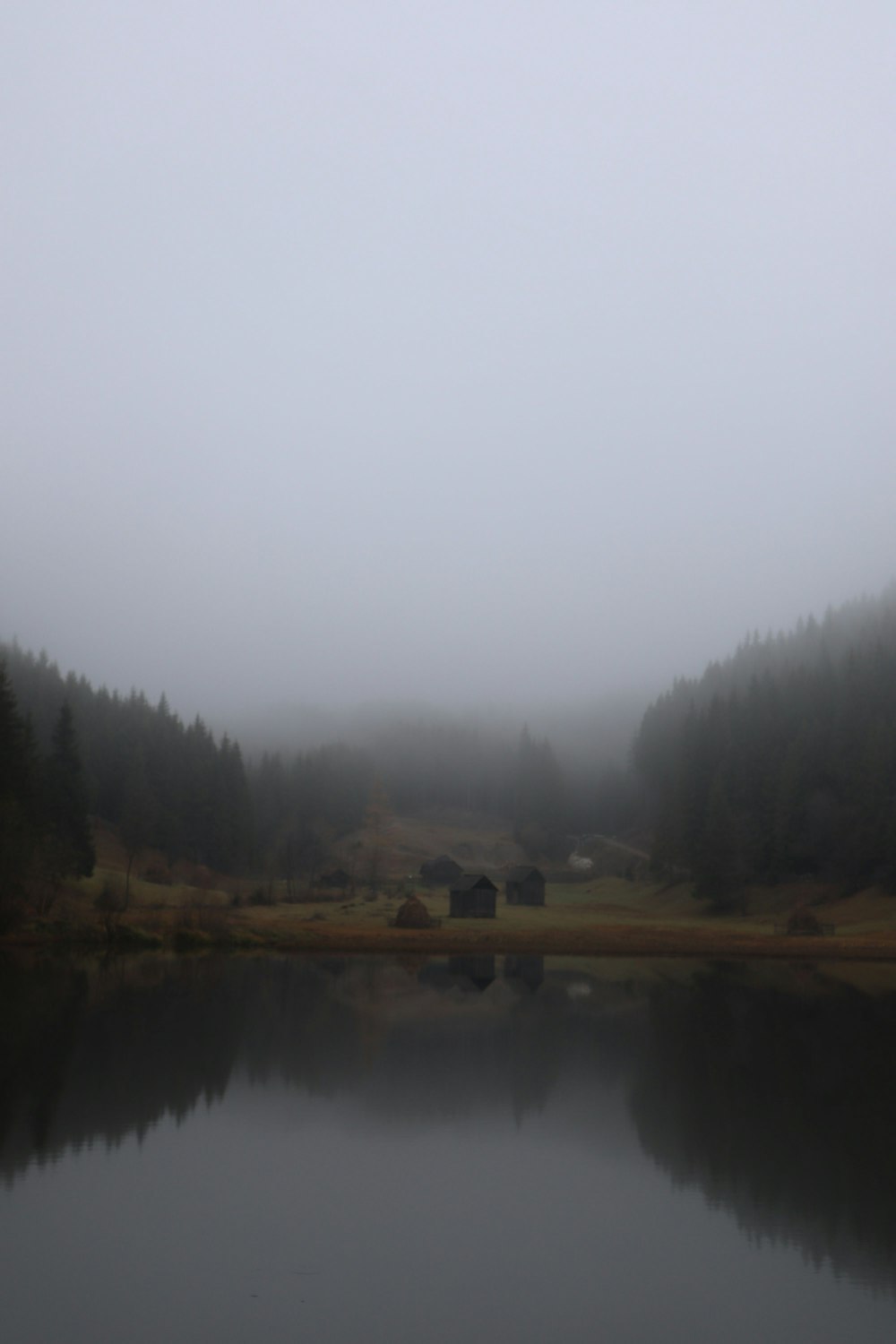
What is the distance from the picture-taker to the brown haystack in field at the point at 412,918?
62188 millimetres

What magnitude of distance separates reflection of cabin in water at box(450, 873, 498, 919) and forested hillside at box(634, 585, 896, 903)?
20.3 m

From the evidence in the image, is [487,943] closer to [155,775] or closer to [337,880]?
[337,880]

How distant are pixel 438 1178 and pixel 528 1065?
25.9ft

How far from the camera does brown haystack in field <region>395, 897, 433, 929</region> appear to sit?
62.2 m

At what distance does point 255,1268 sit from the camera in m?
11.0

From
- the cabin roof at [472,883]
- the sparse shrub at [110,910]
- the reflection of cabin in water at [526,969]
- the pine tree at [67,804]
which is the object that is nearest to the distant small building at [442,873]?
the cabin roof at [472,883]

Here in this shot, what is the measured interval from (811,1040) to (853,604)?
12842cm

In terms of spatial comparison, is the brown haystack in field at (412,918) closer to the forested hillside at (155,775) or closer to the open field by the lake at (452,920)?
the open field by the lake at (452,920)

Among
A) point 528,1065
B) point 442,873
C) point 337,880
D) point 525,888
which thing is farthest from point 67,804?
point 528,1065

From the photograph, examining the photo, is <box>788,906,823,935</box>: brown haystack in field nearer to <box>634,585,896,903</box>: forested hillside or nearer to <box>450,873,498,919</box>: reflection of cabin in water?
<box>634,585,896,903</box>: forested hillside

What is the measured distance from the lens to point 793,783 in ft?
288

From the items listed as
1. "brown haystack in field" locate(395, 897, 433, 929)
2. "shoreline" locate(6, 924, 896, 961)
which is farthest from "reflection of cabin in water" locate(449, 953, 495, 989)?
"brown haystack in field" locate(395, 897, 433, 929)

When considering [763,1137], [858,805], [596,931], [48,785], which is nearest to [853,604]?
[858,805]

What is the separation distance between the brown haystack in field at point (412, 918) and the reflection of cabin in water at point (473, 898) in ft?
31.5
